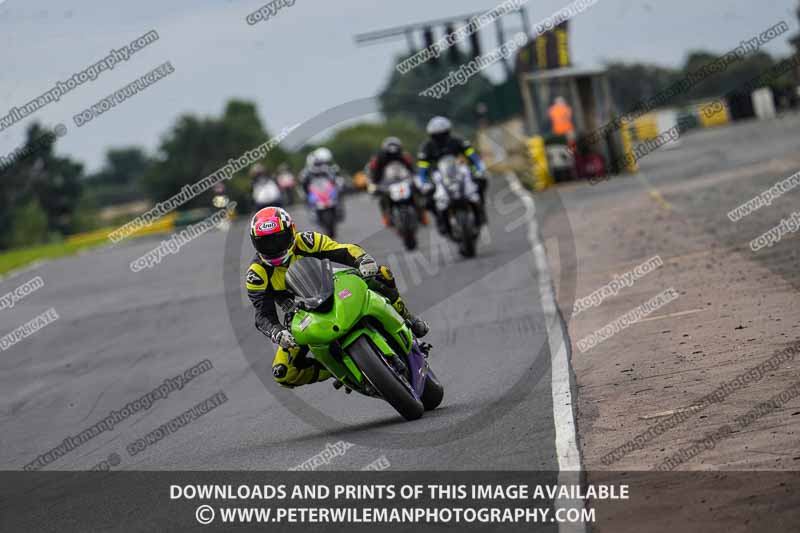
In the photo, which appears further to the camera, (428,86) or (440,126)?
(428,86)

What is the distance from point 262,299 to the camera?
9.79 metres

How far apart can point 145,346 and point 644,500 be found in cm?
1193

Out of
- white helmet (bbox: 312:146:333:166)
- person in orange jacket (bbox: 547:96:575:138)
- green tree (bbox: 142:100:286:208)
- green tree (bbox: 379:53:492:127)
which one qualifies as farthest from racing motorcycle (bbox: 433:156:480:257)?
green tree (bbox: 142:100:286:208)

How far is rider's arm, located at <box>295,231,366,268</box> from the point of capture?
9617 millimetres

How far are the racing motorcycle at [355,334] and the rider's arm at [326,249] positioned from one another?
1.46 feet

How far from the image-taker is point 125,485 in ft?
28.7

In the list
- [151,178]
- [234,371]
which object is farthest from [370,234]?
[151,178]

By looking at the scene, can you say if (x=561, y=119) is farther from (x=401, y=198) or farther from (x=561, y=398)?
(x=561, y=398)

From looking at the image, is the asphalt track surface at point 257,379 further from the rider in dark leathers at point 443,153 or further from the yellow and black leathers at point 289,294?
the rider in dark leathers at point 443,153

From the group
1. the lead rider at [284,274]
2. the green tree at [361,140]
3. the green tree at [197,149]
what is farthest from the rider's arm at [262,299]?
the green tree at [361,140]

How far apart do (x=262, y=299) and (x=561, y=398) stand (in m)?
2.23

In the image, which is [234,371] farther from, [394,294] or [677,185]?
[677,185]

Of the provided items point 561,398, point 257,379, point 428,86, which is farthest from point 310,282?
point 428,86

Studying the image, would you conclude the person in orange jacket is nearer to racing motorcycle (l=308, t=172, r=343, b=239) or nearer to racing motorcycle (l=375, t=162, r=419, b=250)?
racing motorcycle (l=308, t=172, r=343, b=239)
